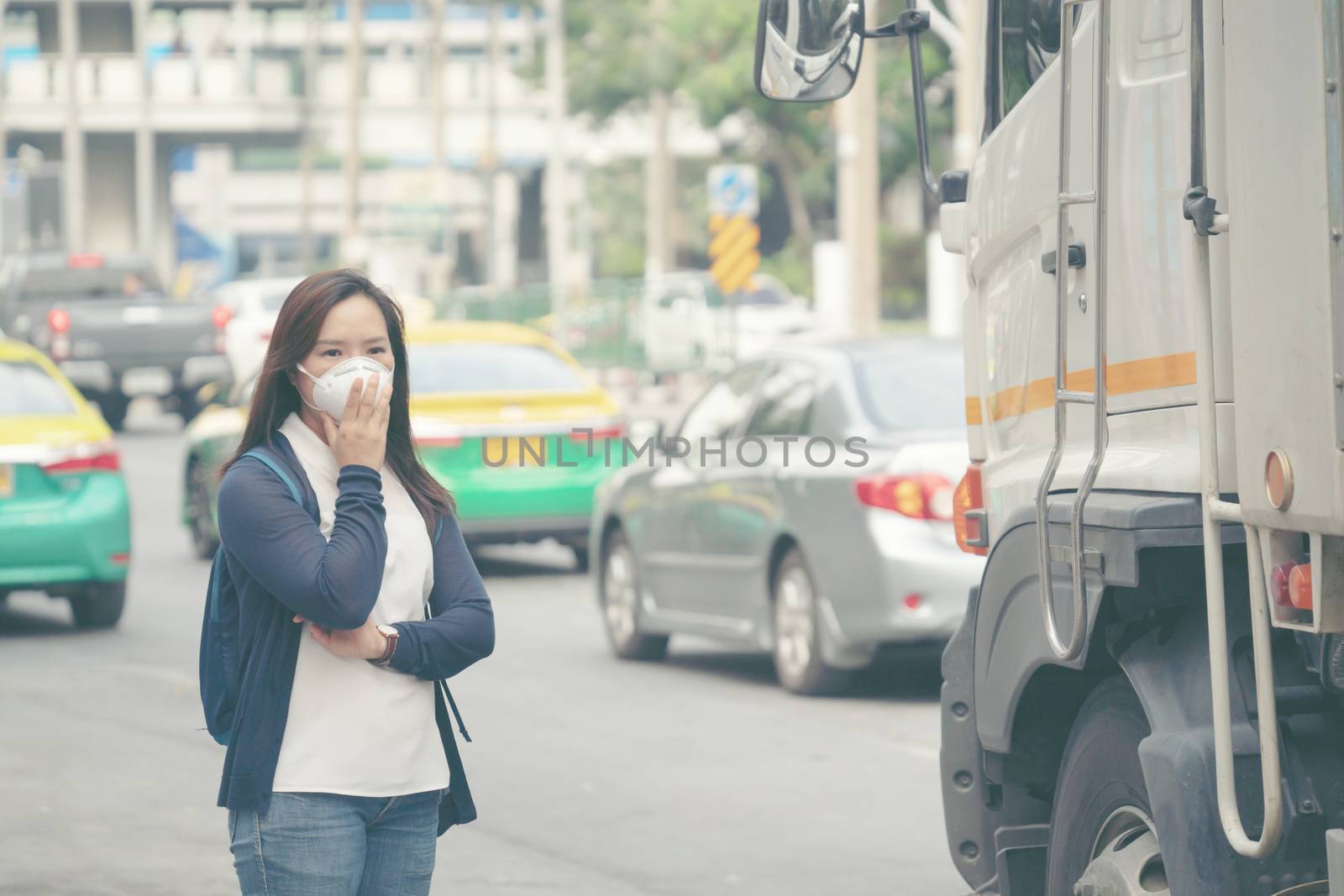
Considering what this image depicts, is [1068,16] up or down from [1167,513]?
up

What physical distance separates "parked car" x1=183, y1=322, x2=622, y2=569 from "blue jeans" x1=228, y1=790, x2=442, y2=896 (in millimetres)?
9880

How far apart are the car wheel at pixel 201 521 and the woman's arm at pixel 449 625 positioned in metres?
12.2

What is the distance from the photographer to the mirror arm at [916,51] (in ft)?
15.7

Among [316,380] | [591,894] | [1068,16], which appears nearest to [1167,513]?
[1068,16]

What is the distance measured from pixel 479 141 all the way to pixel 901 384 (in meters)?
69.3

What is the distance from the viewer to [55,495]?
11.8 meters

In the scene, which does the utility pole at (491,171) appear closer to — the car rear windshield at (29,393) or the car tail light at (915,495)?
the car rear windshield at (29,393)

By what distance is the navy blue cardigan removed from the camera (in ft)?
11.7

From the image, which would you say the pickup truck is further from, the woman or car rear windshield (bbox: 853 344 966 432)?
the woman

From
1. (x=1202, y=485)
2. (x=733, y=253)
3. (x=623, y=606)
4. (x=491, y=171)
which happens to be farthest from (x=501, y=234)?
(x=1202, y=485)

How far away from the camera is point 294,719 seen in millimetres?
3639

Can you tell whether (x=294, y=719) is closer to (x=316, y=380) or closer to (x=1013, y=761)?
(x=316, y=380)

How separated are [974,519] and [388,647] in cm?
190

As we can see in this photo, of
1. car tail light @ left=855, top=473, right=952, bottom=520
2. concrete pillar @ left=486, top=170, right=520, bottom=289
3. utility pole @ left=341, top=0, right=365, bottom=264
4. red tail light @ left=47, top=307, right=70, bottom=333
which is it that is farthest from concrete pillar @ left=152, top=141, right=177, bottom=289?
car tail light @ left=855, top=473, right=952, bottom=520
